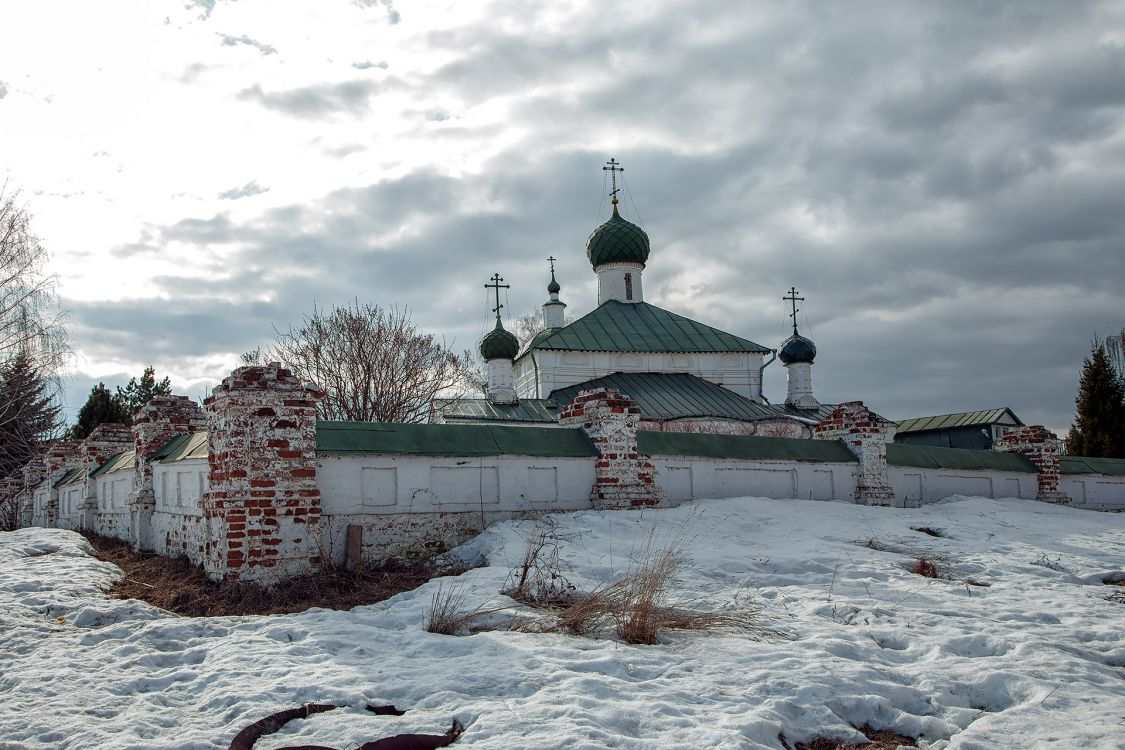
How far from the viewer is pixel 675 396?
2269cm

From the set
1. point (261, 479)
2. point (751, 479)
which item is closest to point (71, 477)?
point (261, 479)

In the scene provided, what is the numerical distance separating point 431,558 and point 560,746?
5.27 m

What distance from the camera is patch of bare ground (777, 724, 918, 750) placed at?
166 inches

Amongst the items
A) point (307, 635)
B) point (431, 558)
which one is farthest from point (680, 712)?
point (431, 558)

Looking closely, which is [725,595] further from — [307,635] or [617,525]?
[307,635]

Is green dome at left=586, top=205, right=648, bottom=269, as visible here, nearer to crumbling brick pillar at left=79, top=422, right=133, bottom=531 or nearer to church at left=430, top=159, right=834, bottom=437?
church at left=430, top=159, right=834, bottom=437

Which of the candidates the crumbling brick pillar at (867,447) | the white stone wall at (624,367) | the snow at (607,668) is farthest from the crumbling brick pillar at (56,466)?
the crumbling brick pillar at (867,447)

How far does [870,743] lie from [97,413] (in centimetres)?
2963

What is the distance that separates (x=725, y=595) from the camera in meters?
6.99

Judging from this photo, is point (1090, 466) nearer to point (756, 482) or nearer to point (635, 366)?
point (756, 482)

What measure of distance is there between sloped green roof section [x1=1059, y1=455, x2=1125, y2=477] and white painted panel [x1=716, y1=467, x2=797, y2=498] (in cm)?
781

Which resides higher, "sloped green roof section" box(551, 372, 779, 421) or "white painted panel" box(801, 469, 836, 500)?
"sloped green roof section" box(551, 372, 779, 421)

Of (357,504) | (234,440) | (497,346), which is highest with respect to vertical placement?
(497,346)

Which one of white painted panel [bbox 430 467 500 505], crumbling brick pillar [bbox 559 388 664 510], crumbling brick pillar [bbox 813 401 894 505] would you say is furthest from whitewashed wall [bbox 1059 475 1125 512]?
white painted panel [bbox 430 467 500 505]
